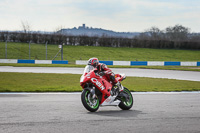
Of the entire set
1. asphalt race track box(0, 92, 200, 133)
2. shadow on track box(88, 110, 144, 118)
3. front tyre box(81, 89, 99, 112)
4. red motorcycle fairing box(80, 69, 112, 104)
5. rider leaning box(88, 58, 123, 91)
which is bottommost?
shadow on track box(88, 110, 144, 118)

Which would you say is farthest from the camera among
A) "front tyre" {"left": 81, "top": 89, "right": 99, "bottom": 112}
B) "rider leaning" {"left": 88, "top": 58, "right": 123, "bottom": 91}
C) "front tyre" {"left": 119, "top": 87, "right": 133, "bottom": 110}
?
"front tyre" {"left": 119, "top": 87, "right": 133, "bottom": 110}

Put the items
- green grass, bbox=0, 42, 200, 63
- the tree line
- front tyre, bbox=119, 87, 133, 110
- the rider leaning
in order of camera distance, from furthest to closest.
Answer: the tree line
green grass, bbox=0, 42, 200, 63
front tyre, bbox=119, 87, 133, 110
the rider leaning

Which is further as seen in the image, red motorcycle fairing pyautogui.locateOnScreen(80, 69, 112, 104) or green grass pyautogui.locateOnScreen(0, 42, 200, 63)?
green grass pyautogui.locateOnScreen(0, 42, 200, 63)

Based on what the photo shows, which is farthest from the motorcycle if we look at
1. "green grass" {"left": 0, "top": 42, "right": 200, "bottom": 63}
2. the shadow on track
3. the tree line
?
the tree line

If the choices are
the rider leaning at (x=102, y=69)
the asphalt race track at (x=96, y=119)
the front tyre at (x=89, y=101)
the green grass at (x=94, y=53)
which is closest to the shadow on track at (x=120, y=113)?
the asphalt race track at (x=96, y=119)

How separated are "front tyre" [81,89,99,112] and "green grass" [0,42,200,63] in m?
34.5

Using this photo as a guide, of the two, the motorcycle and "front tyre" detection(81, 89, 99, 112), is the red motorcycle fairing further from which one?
"front tyre" detection(81, 89, 99, 112)

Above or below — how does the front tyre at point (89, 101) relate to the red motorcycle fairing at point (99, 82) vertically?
below

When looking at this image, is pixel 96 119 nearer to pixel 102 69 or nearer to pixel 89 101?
pixel 89 101

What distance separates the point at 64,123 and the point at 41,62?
31.1m

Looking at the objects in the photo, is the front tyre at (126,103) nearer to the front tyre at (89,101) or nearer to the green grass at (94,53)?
the front tyre at (89,101)

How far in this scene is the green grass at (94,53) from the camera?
142 ft

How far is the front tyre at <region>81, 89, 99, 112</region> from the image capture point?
769 cm

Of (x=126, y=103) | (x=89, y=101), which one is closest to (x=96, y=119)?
(x=89, y=101)
